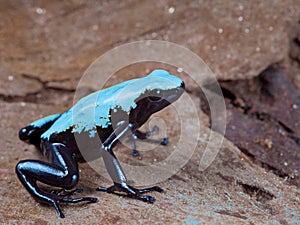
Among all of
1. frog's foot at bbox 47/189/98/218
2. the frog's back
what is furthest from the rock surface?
the frog's back

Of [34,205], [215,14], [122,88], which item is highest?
[215,14]

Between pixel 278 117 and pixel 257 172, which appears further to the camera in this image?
pixel 278 117

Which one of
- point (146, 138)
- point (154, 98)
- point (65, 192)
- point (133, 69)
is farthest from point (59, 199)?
point (133, 69)

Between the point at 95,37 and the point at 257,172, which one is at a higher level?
the point at 95,37

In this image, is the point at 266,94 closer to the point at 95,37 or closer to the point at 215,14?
the point at 215,14

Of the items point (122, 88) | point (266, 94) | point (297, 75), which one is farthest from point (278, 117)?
point (122, 88)

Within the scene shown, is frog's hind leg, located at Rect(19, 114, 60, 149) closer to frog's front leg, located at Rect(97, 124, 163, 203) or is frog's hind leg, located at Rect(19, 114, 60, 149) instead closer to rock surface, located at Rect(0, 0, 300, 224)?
rock surface, located at Rect(0, 0, 300, 224)

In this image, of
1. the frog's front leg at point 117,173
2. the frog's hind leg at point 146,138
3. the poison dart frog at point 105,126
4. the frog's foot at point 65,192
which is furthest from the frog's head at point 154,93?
the frog's foot at point 65,192
